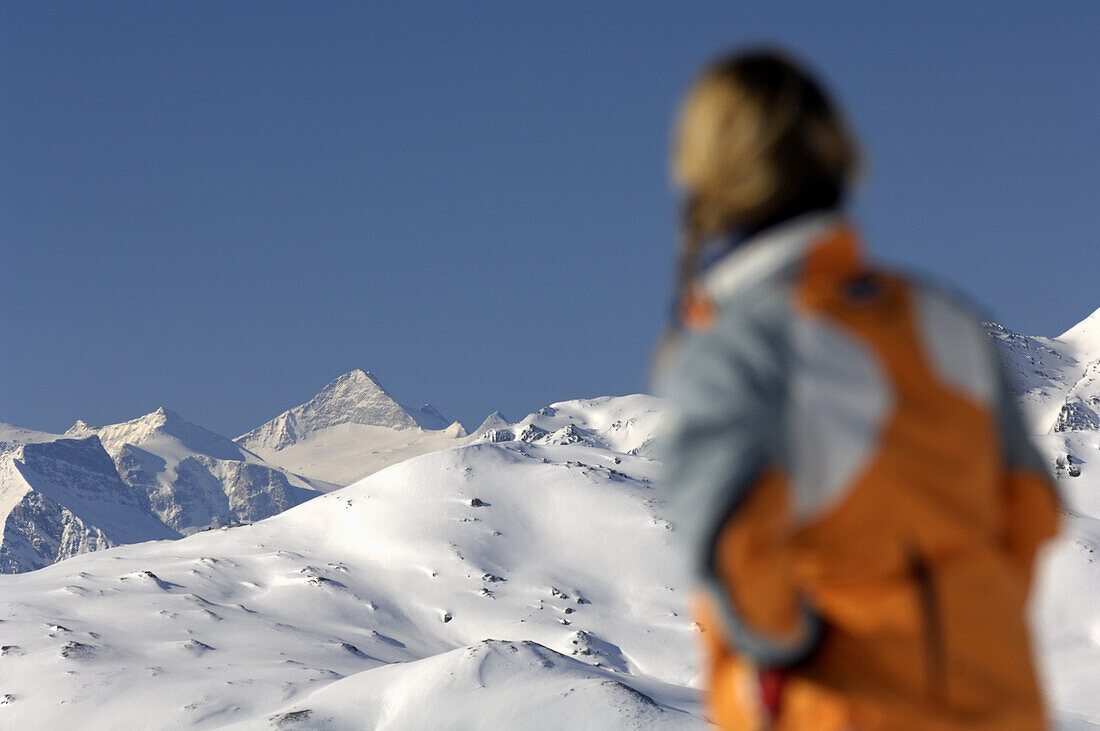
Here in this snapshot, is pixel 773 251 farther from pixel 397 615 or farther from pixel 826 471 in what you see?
pixel 397 615

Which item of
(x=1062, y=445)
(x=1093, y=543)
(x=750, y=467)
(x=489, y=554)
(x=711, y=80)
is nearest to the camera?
(x=750, y=467)

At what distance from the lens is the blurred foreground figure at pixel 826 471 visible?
Result: 1.78 meters

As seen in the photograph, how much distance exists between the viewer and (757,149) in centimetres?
200

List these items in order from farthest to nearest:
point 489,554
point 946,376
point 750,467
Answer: point 489,554
point 946,376
point 750,467

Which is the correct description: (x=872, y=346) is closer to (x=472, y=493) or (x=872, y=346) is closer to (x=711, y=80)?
(x=711, y=80)

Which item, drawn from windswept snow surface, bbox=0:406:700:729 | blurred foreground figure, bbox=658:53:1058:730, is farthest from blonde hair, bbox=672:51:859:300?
windswept snow surface, bbox=0:406:700:729

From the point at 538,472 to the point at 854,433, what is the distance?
93.4 m

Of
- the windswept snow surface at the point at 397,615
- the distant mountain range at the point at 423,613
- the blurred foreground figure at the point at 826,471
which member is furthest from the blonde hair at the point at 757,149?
the windswept snow surface at the point at 397,615

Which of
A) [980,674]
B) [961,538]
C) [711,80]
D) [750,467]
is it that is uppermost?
[711,80]

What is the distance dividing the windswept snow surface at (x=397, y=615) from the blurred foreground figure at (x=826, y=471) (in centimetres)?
2118

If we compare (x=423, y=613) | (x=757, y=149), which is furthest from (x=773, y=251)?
(x=423, y=613)

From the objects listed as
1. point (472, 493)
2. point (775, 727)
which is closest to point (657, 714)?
point (775, 727)

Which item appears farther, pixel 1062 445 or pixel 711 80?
pixel 1062 445

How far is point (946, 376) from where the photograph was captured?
1920 millimetres
